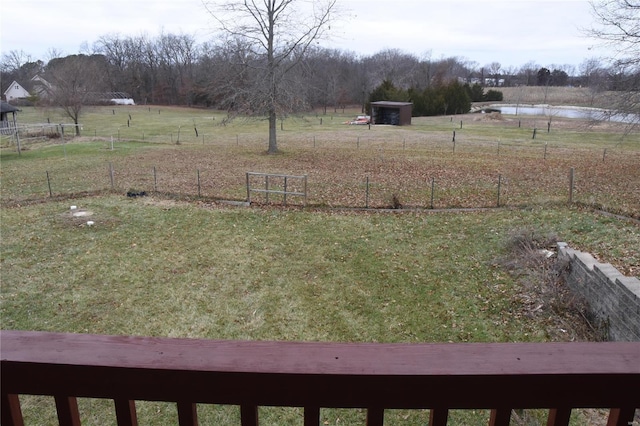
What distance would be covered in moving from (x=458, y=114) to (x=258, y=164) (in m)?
41.2

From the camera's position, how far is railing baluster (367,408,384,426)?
1.15m

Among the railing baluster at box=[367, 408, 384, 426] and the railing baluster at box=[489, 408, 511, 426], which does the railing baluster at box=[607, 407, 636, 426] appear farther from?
the railing baluster at box=[367, 408, 384, 426]

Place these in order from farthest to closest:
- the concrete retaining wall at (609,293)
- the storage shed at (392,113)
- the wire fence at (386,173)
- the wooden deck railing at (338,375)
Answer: the storage shed at (392,113) < the wire fence at (386,173) < the concrete retaining wall at (609,293) < the wooden deck railing at (338,375)

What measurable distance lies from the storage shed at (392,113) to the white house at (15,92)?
172ft

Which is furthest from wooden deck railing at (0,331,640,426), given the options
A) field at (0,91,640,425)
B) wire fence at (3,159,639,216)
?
wire fence at (3,159,639,216)

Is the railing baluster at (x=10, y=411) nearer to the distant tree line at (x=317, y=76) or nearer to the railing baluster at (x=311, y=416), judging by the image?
the railing baluster at (x=311, y=416)

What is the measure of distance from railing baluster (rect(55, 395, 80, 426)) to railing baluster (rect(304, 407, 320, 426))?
0.61 meters

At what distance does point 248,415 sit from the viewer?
3.86 feet

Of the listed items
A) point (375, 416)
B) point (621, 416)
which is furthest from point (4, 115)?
point (621, 416)

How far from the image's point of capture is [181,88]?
72562mm

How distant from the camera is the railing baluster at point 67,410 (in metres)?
1.19

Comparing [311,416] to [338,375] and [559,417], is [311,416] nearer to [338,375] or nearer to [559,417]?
[338,375]

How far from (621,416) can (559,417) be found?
5.8 inches

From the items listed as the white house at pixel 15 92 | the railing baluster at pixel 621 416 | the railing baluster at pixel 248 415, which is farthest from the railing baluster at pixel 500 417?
the white house at pixel 15 92
